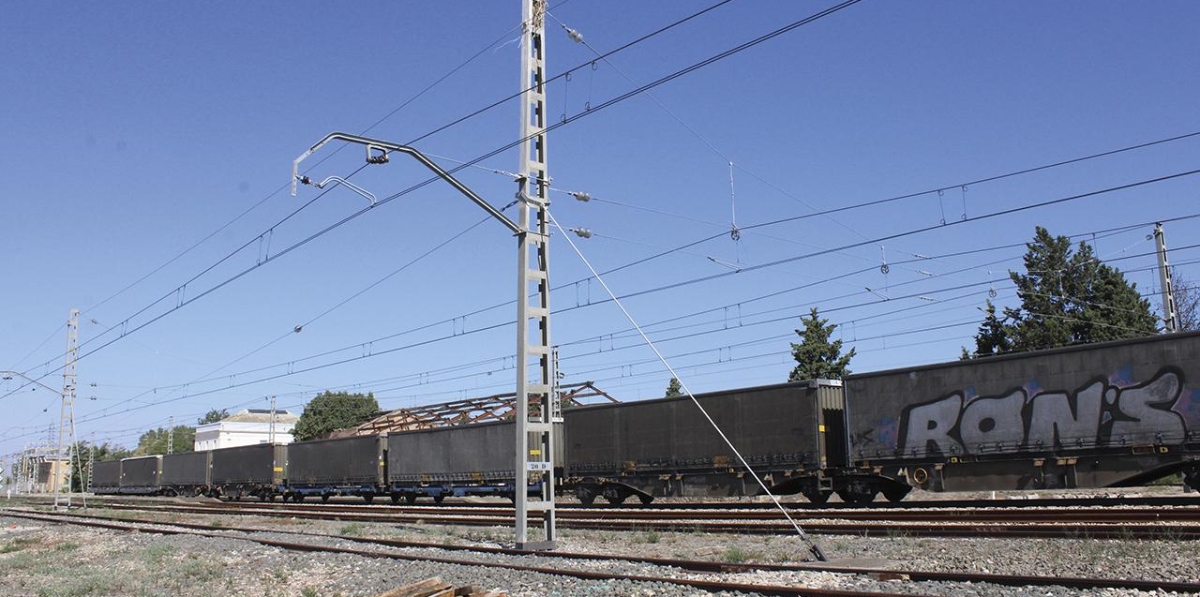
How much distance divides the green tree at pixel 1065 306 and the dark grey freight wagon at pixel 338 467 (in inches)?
1310

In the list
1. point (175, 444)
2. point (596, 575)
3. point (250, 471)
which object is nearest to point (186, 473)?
point (250, 471)

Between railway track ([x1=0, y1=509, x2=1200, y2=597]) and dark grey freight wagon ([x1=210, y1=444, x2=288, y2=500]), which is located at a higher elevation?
dark grey freight wagon ([x1=210, y1=444, x2=288, y2=500])

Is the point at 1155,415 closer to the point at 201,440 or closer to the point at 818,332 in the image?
the point at 818,332

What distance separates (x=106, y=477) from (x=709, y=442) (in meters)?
62.0

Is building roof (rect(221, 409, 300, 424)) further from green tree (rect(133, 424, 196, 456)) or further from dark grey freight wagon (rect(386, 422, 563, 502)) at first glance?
dark grey freight wagon (rect(386, 422, 563, 502))

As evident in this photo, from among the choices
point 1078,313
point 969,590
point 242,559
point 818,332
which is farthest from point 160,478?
point 969,590

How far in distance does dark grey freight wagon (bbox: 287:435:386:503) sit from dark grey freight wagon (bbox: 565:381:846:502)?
13359 millimetres

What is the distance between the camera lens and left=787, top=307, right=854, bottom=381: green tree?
55.3 m

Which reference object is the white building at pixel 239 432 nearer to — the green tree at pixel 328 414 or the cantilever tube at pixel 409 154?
the green tree at pixel 328 414

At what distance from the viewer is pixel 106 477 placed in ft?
233

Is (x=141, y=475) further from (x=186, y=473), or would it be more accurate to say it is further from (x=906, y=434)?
(x=906, y=434)

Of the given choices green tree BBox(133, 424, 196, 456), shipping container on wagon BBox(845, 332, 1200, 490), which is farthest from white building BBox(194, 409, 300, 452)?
shipping container on wagon BBox(845, 332, 1200, 490)

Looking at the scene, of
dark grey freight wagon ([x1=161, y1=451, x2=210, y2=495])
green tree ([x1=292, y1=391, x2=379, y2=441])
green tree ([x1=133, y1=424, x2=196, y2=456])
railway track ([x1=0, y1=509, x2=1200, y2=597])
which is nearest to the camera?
railway track ([x1=0, y1=509, x2=1200, y2=597])

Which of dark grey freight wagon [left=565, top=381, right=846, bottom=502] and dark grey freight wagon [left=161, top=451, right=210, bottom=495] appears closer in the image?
dark grey freight wagon [left=565, top=381, right=846, bottom=502]
